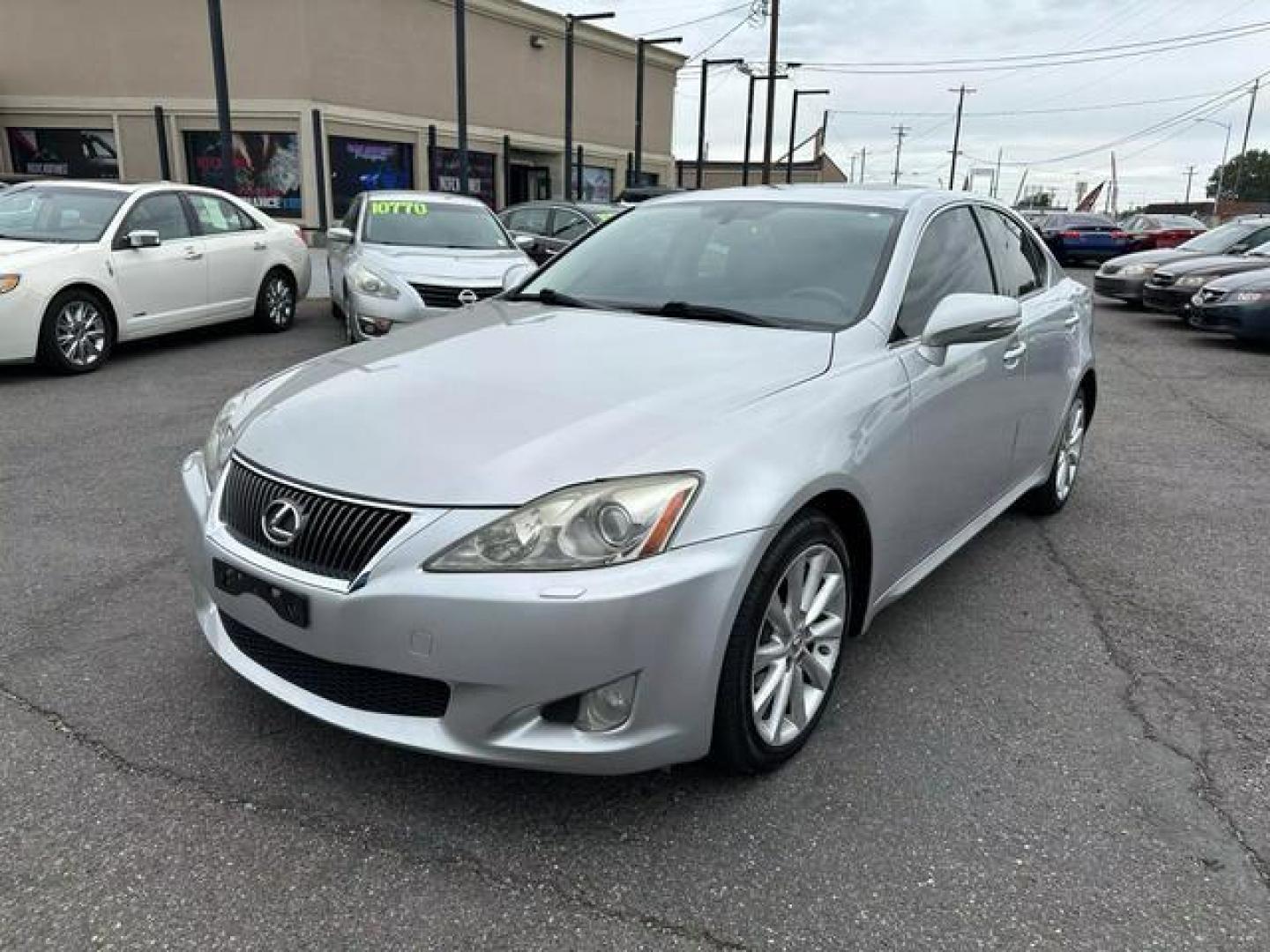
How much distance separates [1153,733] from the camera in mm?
3088

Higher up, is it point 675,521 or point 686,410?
point 686,410

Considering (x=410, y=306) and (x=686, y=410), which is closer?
(x=686, y=410)

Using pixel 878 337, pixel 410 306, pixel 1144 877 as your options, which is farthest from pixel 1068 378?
pixel 410 306

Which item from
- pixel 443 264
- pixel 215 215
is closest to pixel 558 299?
pixel 443 264

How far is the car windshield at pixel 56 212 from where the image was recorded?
8.27 metres

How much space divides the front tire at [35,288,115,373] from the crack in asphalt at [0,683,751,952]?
5906 mm

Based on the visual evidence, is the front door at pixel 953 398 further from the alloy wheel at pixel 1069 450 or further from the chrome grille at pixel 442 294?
the chrome grille at pixel 442 294

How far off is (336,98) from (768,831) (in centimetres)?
2524

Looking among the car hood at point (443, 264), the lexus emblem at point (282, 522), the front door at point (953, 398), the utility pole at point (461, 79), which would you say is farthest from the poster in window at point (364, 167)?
the lexus emblem at point (282, 522)

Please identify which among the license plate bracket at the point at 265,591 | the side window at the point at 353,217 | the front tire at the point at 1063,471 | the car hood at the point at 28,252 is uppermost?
the side window at the point at 353,217

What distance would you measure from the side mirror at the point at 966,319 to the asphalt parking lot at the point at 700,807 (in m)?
1.12

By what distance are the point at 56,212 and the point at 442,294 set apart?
3.35m

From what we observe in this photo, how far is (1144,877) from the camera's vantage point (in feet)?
7.88

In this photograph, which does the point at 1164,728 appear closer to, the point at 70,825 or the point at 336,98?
the point at 70,825
